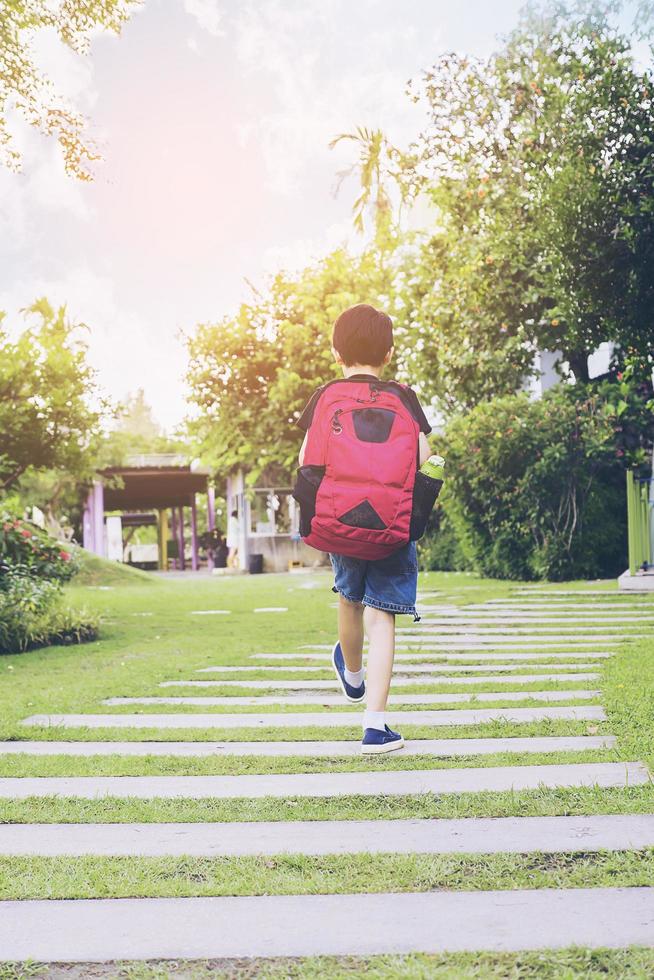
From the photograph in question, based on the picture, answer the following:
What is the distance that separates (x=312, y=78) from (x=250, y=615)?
14.2 m

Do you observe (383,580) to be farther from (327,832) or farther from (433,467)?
(327,832)

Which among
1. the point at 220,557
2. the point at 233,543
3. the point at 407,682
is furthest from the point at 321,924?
the point at 220,557

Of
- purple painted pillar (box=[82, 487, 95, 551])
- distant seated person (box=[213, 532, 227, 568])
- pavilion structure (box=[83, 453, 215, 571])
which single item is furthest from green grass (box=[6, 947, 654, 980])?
purple painted pillar (box=[82, 487, 95, 551])

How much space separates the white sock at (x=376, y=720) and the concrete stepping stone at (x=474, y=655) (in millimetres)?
2359

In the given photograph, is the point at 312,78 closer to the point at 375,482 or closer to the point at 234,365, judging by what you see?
the point at 234,365

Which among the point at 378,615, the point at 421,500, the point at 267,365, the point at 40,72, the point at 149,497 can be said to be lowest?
the point at 378,615

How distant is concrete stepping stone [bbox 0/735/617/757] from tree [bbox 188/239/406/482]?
69.7ft

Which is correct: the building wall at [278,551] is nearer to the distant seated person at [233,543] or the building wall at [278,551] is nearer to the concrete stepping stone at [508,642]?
the distant seated person at [233,543]

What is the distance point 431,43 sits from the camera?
16484 mm

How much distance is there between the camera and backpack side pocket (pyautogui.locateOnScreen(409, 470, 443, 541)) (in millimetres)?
3621

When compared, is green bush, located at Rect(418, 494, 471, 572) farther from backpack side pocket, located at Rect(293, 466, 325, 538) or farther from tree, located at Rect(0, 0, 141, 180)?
backpack side pocket, located at Rect(293, 466, 325, 538)

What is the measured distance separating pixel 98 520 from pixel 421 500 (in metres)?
32.1

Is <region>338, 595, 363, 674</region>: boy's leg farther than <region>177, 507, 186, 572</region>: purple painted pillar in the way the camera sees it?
No

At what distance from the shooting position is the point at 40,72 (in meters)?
11.2
